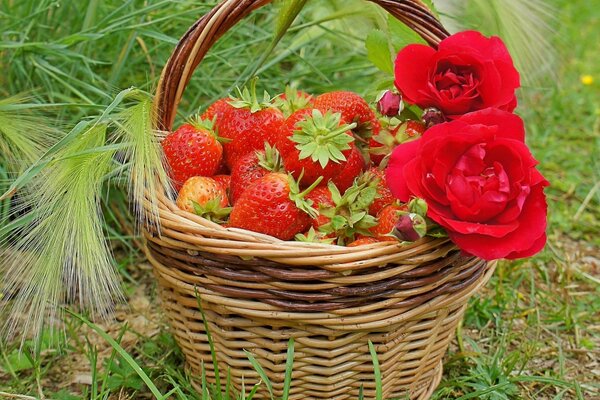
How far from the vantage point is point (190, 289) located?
95 cm

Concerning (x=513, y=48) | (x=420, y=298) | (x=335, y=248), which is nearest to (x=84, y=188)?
(x=335, y=248)

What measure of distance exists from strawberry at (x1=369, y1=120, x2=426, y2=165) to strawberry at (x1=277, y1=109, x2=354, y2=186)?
0.07 meters

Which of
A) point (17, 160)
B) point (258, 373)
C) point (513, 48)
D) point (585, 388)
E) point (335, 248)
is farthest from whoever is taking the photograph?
point (513, 48)

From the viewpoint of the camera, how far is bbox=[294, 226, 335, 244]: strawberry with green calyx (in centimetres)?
93

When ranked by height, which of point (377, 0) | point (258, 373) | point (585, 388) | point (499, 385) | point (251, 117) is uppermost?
point (377, 0)

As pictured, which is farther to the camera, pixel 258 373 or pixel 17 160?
pixel 17 160

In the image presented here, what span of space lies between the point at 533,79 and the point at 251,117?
68 cm

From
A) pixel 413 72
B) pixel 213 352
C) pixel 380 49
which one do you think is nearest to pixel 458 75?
pixel 413 72

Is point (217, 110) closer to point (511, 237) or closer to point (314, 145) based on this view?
point (314, 145)

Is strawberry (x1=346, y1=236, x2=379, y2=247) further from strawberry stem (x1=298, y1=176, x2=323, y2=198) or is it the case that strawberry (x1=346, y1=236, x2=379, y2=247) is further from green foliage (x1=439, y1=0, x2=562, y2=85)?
green foliage (x1=439, y1=0, x2=562, y2=85)

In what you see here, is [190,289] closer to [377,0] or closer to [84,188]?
[84,188]

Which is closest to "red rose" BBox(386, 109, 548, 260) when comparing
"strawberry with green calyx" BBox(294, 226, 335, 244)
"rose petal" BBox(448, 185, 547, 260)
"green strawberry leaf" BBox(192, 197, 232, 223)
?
"rose petal" BBox(448, 185, 547, 260)

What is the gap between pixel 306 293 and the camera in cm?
90

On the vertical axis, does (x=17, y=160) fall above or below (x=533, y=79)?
above
